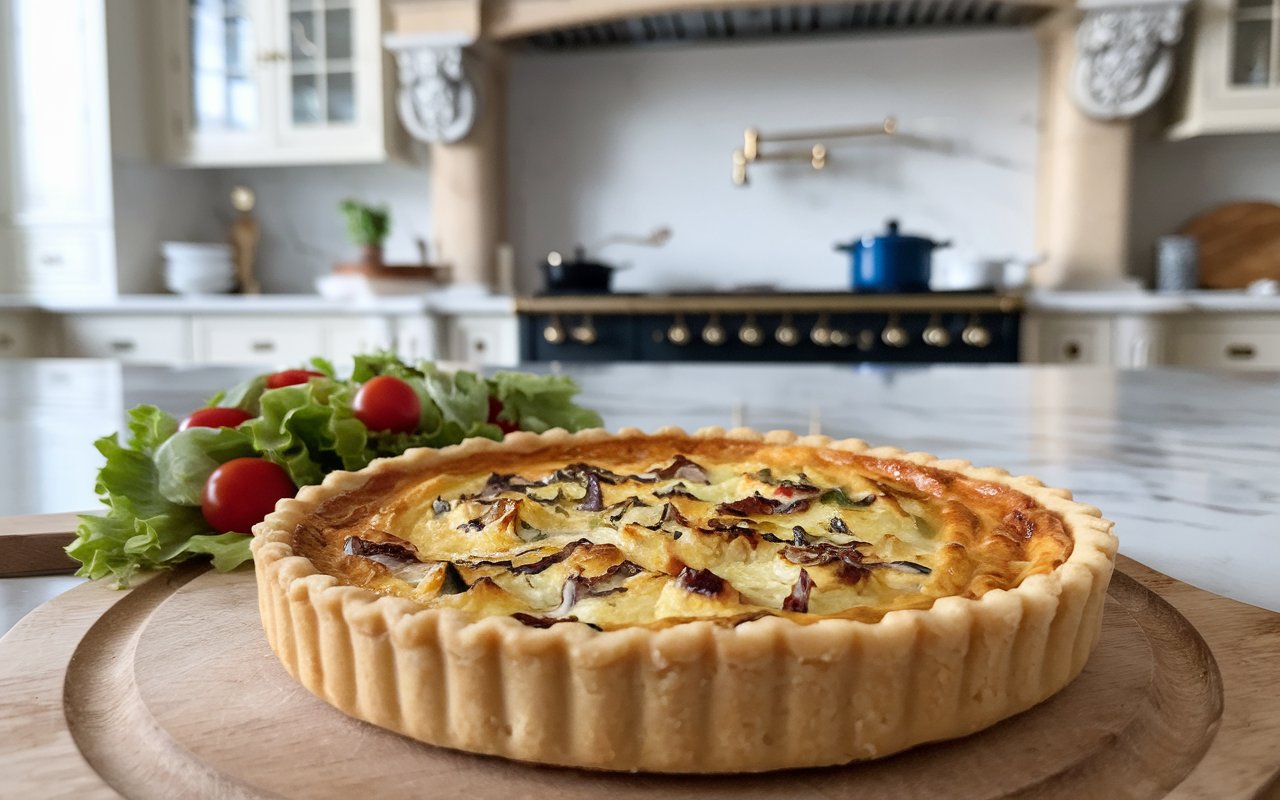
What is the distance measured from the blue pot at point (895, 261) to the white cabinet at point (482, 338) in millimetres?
1851

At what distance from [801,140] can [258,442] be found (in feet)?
16.3

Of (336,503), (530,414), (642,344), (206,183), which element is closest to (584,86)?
(642,344)

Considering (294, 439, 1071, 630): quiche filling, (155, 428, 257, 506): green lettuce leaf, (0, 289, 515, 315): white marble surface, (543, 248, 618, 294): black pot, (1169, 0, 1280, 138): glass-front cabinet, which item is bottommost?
(294, 439, 1071, 630): quiche filling

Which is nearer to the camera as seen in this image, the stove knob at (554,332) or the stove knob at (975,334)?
the stove knob at (975,334)

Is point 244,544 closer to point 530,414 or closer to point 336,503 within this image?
point 336,503

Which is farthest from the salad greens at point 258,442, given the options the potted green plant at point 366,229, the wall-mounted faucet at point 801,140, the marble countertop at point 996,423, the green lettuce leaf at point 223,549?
the wall-mounted faucet at point 801,140

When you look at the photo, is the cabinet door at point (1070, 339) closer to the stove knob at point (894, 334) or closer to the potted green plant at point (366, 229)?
the stove knob at point (894, 334)

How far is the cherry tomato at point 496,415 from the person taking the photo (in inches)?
75.9

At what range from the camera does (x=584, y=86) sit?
605 cm

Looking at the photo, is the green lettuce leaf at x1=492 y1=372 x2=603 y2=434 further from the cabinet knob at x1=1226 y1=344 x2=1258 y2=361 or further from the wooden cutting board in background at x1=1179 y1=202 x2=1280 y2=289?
the wooden cutting board in background at x1=1179 y1=202 x2=1280 y2=289

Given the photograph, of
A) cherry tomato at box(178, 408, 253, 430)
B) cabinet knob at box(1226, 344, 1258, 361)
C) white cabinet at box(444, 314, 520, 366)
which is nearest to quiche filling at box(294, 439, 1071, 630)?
cherry tomato at box(178, 408, 253, 430)

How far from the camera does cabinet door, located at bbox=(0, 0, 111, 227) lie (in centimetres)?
546

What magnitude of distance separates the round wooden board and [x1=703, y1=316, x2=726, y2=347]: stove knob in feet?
12.3

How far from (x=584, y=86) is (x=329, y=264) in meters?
2.18
